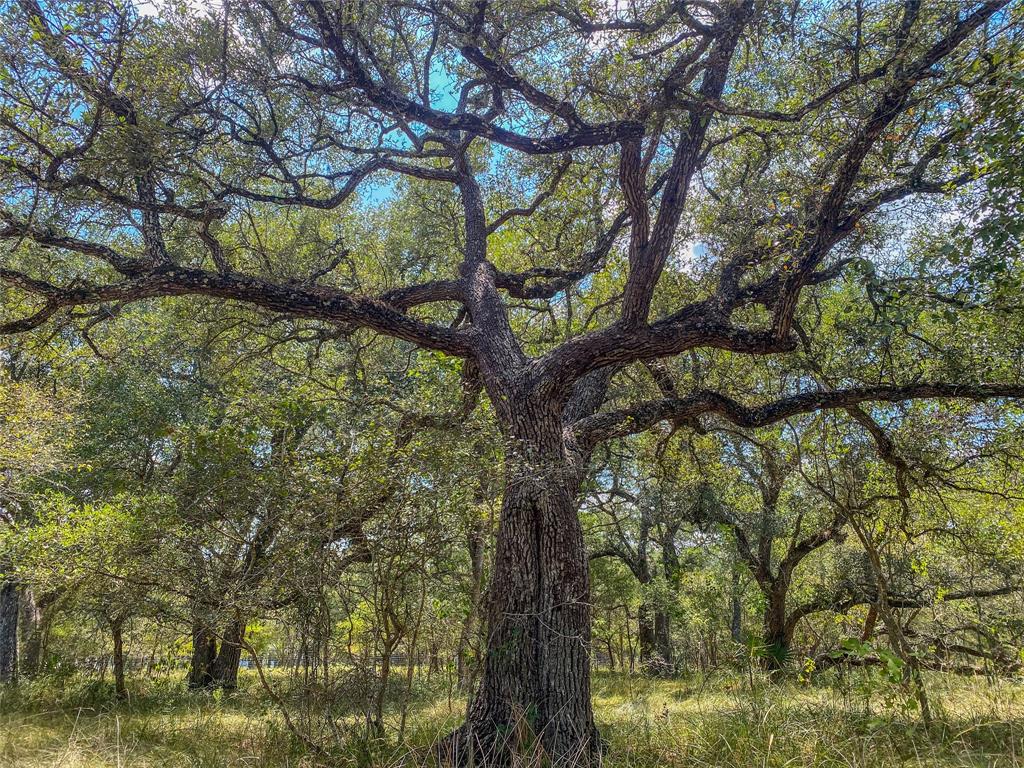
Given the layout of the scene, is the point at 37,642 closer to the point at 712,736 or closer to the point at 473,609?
the point at 473,609

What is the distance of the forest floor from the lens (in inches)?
131

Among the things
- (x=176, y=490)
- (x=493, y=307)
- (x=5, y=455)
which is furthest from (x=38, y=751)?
(x=5, y=455)

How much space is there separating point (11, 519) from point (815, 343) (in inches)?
526

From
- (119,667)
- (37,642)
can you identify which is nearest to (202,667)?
(119,667)

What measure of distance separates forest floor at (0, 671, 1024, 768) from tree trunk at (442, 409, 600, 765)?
366 millimetres

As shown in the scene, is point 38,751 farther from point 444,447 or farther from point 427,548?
point 444,447

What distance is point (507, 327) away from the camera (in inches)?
228

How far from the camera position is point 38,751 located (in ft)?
13.9

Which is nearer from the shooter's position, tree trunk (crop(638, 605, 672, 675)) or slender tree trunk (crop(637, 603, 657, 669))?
tree trunk (crop(638, 605, 672, 675))

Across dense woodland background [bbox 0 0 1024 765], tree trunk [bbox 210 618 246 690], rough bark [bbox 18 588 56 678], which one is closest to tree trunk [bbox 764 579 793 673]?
dense woodland background [bbox 0 0 1024 765]

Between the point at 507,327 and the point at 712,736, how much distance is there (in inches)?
154

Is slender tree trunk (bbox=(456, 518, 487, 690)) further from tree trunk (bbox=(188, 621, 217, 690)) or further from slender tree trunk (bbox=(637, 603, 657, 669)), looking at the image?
slender tree trunk (bbox=(637, 603, 657, 669))

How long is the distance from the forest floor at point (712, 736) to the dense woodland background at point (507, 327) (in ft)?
0.25

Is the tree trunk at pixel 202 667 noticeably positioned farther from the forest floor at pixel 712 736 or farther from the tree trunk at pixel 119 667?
the forest floor at pixel 712 736
